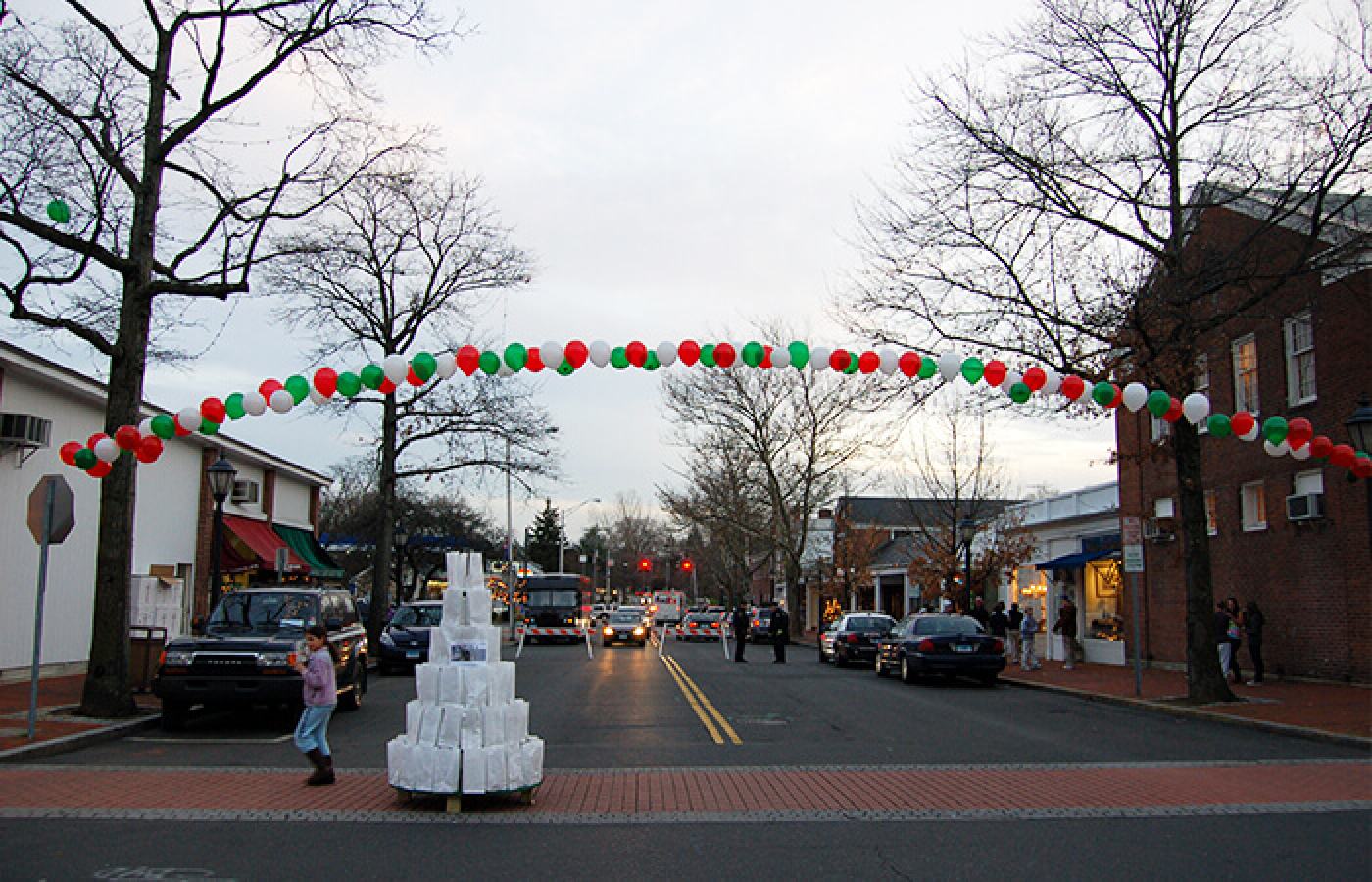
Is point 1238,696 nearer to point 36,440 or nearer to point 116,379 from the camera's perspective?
point 116,379

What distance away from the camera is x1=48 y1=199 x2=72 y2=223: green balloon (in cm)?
1433

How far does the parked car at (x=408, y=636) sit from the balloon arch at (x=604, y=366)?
10.8m

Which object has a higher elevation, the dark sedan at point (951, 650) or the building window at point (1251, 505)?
the building window at point (1251, 505)

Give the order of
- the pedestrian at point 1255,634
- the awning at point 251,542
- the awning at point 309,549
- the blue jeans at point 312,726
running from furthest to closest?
the awning at point 309,549 < the awning at point 251,542 < the pedestrian at point 1255,634 < the blue jeans at point 312,726

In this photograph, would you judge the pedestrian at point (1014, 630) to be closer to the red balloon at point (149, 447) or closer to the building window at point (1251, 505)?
the building window at point (1251, 505)

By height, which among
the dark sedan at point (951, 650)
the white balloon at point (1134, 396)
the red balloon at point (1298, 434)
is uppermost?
the white balloon at point (1134, 396)

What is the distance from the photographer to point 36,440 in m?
18.5

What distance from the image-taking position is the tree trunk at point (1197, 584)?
17.7 m

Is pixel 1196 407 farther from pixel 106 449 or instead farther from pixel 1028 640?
pixel 106 449

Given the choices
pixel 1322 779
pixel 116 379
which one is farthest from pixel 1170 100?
pixel 116 379

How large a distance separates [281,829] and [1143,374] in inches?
579

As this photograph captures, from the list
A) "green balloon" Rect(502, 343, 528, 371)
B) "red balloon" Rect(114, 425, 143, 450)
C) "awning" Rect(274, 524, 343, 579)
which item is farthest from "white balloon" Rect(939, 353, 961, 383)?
"awning" Rect(274, 524, 343, 579)

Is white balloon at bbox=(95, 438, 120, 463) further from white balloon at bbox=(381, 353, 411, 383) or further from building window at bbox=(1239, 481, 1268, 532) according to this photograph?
Answer: building window at bbox=(1239, 481, 1268, 532)

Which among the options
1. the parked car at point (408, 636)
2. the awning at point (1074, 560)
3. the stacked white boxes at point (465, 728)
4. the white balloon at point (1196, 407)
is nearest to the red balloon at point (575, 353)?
the stacked white boxes at point (465, 728)
